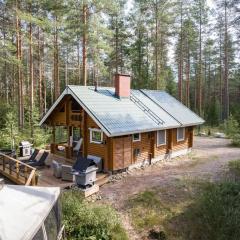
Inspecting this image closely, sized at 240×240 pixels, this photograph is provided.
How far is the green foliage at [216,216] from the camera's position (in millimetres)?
8289

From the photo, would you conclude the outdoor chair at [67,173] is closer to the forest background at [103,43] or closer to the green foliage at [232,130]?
the forest background at [103,43]

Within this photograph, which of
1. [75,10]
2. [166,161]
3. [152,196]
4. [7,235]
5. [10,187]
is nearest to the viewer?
[7,235]

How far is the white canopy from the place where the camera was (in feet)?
14.8

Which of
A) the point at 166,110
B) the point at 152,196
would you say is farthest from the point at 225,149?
the point at 152,196

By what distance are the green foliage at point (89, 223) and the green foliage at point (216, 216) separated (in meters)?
2.23

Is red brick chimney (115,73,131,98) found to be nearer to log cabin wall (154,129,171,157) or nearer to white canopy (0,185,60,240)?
log cabin wall (154,129,171,157)

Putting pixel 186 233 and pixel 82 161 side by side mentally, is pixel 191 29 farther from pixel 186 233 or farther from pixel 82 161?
pixel 186 233

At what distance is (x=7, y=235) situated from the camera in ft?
14.3

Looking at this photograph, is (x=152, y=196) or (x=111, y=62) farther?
(x=111, y=62)

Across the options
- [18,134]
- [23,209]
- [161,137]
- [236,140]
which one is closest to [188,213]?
[23,209]

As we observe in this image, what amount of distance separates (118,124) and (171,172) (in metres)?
3.77

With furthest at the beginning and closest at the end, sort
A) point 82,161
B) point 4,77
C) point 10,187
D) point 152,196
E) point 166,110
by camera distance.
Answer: point 4,77 < point 166,110 < point 82,161 < point 152,196 < point 10,187

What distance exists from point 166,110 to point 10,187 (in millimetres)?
14260

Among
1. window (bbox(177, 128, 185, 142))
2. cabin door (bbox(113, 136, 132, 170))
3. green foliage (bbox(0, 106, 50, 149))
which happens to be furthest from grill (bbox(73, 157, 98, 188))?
window (bbox(177, 128, 185, 142))
